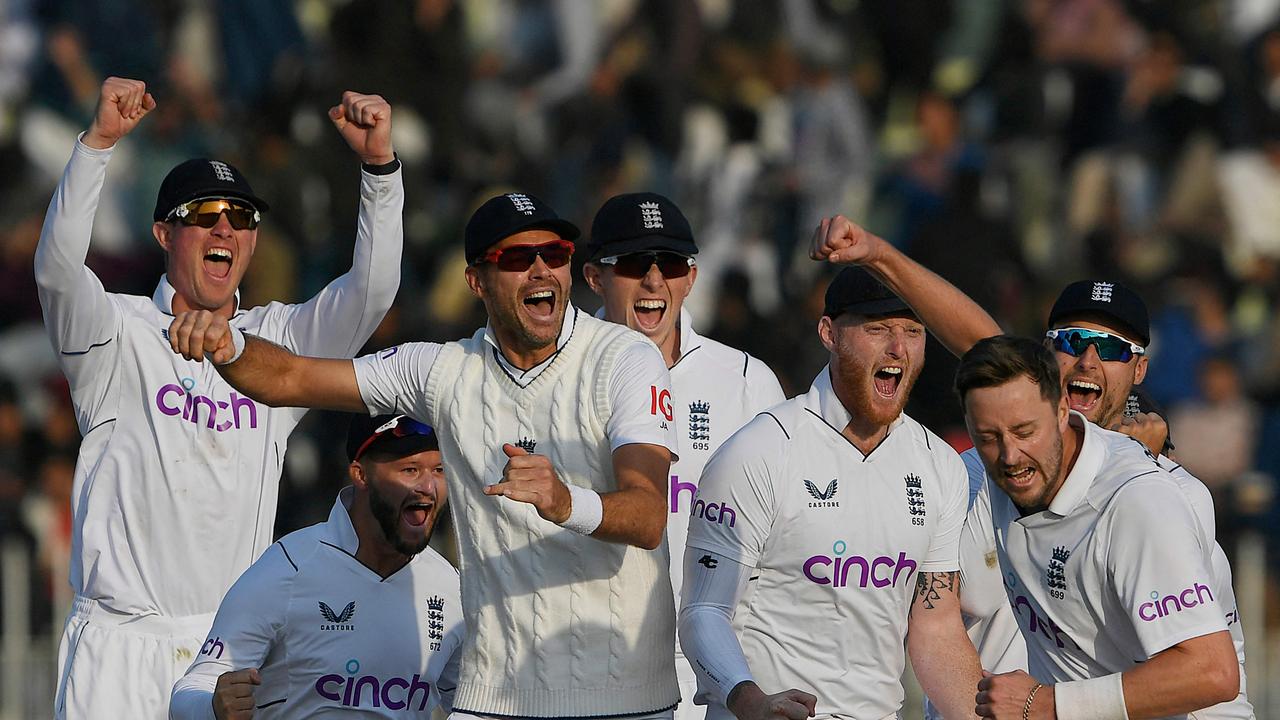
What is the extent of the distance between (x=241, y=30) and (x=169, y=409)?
8811 mm

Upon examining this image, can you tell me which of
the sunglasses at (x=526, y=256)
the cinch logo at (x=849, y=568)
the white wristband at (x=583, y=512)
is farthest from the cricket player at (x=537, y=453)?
the cinch logo at (x=849, y=568)

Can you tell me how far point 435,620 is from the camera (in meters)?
7.62

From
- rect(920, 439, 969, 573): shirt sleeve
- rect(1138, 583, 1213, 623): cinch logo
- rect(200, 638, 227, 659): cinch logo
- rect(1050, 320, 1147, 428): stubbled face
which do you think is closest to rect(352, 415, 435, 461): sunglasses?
rect(200, 638, 227, 659): cinch logo

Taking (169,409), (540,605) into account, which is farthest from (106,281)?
(540,605)

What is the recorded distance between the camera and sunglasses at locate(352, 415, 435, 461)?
756cm

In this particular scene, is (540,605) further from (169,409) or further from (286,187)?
(286,187)

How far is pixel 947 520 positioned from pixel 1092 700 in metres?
1.34

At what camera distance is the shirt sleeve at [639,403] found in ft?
20.5

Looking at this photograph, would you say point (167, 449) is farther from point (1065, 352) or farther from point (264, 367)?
point (1065, 352)

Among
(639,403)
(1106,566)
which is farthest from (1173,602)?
(639,403)

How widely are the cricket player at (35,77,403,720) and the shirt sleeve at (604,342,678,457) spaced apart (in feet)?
4.76

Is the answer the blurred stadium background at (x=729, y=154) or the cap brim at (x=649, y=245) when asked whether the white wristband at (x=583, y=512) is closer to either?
the cap brim at (x=649, y=245)

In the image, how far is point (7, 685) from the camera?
482 inches

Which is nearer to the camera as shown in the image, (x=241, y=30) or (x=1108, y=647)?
(x=1108, y=647)
